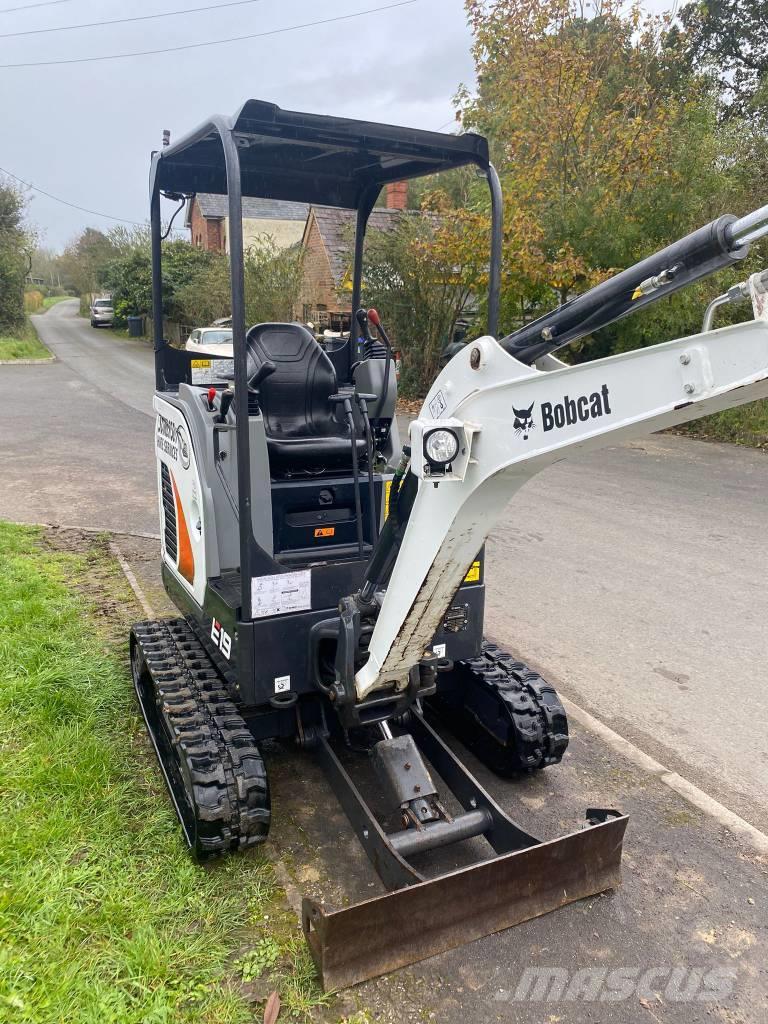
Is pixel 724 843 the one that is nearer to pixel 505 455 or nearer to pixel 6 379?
pixel 505 455

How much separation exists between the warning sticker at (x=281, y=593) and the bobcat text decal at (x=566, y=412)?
1216 millimetres

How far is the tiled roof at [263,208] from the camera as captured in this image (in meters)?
4.13

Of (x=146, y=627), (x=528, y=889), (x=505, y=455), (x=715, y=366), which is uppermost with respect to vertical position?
(x=715, y=366)

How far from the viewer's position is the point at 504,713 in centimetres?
357

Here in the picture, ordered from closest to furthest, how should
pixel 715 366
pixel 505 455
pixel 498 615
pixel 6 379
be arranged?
pixel 715 366
pixel 505 455
pixel 498 615
pixel 6 379

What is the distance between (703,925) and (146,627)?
280 centimetres

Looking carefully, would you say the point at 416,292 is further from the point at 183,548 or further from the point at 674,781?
the point at 674,781

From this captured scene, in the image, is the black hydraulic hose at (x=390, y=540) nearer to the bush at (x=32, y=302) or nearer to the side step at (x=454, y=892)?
the side step at (x=454, y=892)

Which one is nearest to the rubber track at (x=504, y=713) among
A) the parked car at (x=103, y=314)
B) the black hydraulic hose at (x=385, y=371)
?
the black hydraulic hose at (x=385, y=371)

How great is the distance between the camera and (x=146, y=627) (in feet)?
13.4

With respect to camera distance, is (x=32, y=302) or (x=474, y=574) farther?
(x=32, y=302)

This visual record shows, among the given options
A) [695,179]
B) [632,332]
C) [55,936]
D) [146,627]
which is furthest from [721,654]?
[695,179]

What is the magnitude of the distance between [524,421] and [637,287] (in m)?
0.45

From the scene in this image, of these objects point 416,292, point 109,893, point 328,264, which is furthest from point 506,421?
point 416,292
